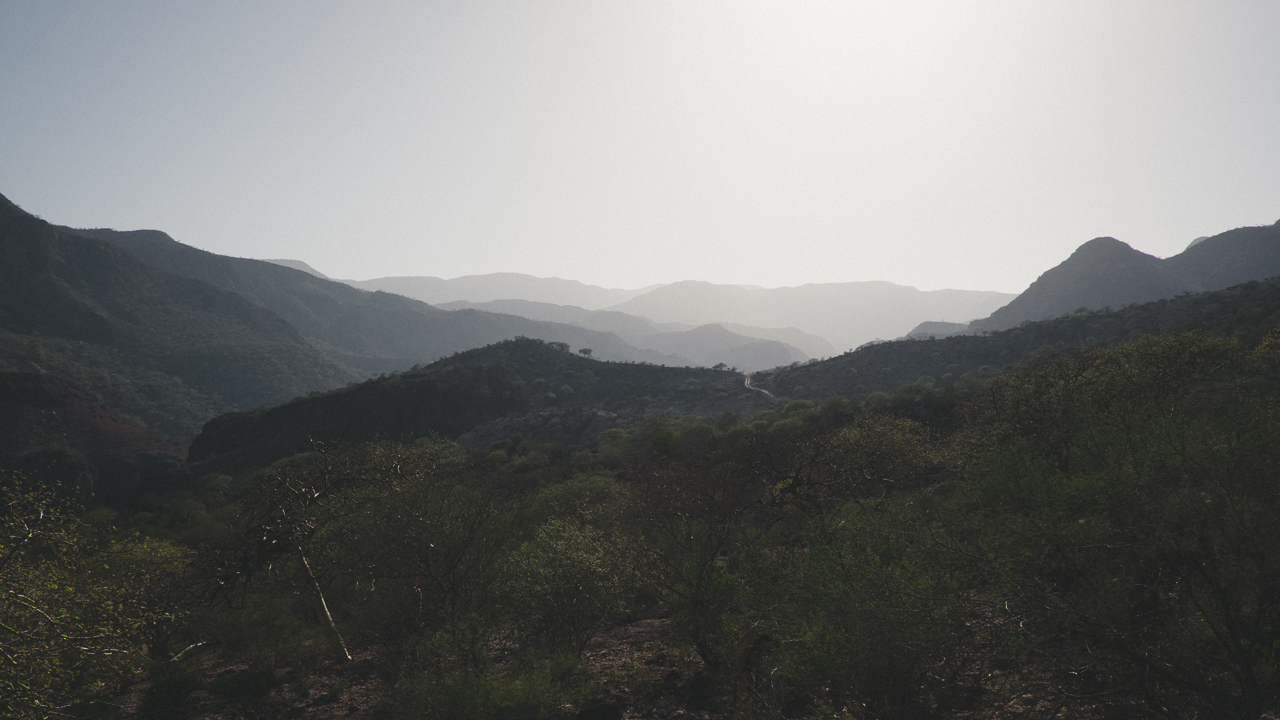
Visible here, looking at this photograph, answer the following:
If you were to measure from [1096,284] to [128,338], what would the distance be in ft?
696

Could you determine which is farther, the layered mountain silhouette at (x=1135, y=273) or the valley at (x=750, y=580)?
the layered mountain silhouette at (x=1135, y=273)

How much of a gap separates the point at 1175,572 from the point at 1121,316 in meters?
63.9

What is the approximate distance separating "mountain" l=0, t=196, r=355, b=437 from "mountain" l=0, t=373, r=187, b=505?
18.6 m

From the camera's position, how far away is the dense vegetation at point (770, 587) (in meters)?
8.59

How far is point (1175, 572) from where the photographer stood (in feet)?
31.3

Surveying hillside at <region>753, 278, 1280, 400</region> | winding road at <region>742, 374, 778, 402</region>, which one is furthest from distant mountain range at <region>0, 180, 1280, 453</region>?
winding road at <region>742, 374, 778, 402</region>

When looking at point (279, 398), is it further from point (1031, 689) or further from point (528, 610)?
point (1031, 689)

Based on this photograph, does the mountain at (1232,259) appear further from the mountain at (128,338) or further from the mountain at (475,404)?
the mountain at (128,338)

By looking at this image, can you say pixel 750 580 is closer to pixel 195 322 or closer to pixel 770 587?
pixel 770 587

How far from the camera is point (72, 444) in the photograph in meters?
66.4

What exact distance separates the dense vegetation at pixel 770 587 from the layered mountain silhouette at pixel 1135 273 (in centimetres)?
11304

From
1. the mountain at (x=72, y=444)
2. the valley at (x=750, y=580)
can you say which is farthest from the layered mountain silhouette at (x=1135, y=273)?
the mountain at (x=72, y=444)

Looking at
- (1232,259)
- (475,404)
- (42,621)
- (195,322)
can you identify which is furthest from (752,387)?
(1232,259)

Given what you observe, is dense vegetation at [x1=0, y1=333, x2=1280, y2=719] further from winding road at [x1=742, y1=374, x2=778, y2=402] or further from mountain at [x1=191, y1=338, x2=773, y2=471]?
mountain at [x1=191, y1=338, x2=773, y2=471]
